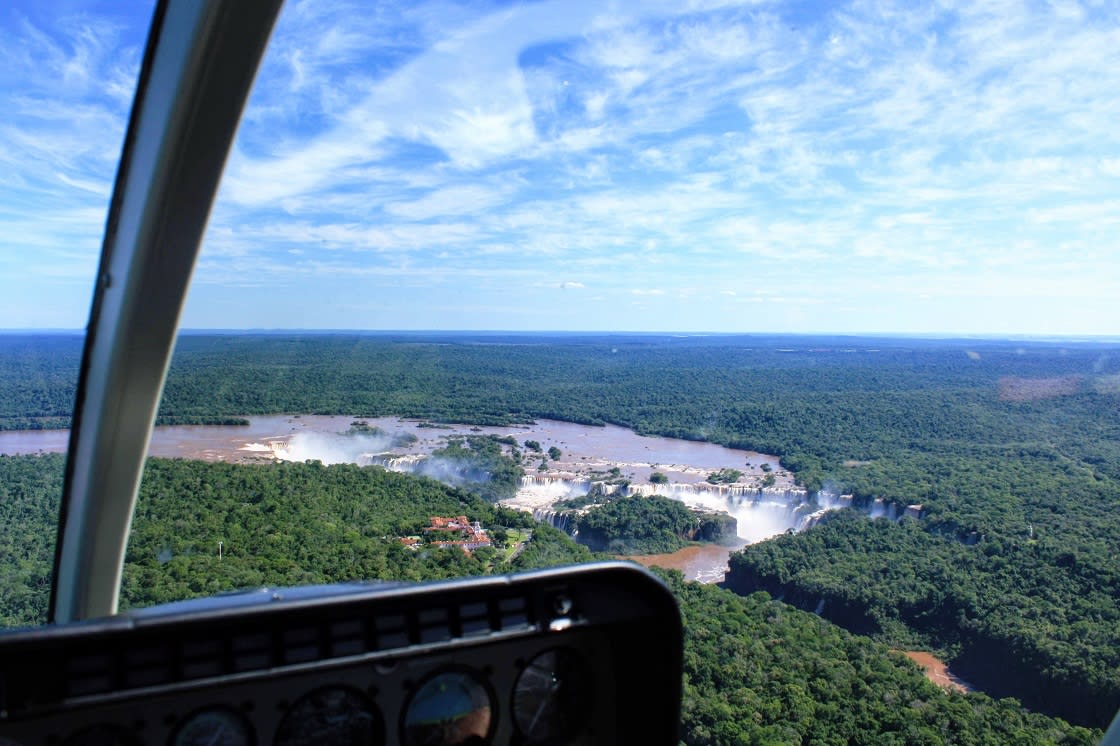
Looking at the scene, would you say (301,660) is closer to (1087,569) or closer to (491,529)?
(491,529)

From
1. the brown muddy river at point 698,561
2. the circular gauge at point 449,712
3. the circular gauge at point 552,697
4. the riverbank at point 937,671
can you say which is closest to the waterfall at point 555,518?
the brown muddy river at point 698,561

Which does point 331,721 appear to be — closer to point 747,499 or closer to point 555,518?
point 555,518

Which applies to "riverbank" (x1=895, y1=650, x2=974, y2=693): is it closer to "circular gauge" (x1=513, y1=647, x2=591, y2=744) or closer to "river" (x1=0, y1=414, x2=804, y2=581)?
"river" (x1=0, y1=414, x2=804, y2=581)

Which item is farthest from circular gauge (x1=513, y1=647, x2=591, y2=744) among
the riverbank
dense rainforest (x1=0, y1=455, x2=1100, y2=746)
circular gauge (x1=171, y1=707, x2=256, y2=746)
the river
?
the riverbank

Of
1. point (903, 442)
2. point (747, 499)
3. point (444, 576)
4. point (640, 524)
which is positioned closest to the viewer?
point (444, 576)

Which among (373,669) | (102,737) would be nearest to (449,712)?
(373,669)

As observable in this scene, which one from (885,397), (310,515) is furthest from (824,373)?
(310,515)
